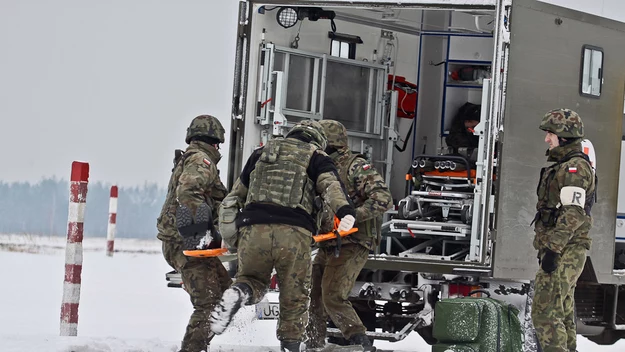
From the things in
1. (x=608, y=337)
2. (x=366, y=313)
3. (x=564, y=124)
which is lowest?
(x=608, y=337)

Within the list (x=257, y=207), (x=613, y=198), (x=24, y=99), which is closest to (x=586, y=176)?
(x=613, y=198)

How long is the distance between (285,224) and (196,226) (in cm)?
70

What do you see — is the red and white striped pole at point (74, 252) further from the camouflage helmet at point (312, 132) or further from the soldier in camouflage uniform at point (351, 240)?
the camouflage helmet at point (312, 132)

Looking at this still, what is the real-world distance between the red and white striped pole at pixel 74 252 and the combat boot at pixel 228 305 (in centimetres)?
187

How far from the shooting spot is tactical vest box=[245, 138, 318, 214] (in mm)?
6520

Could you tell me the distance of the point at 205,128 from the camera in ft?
24.2

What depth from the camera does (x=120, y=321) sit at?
1002 cm

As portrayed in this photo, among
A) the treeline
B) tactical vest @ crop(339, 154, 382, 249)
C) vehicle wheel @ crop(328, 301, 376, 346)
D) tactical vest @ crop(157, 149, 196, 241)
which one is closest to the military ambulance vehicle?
vehicle wheel @ crop(328, 301, 376, 346)

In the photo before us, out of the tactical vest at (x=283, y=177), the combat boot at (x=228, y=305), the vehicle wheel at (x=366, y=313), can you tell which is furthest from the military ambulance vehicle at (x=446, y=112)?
the combat boot at (x=228, y=305)

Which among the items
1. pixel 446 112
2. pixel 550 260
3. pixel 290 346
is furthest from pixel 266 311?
pixel 446 112

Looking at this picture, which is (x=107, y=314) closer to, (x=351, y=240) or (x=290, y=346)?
(x=351, y=240)

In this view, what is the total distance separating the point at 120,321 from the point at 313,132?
13.1 ft

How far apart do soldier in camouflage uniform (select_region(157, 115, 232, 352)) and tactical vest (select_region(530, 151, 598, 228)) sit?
214cm

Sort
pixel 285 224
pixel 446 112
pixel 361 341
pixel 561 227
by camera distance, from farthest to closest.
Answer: pixel 446 112 < pixel 361 341 < pixel 561 227 < pixel 285 224
